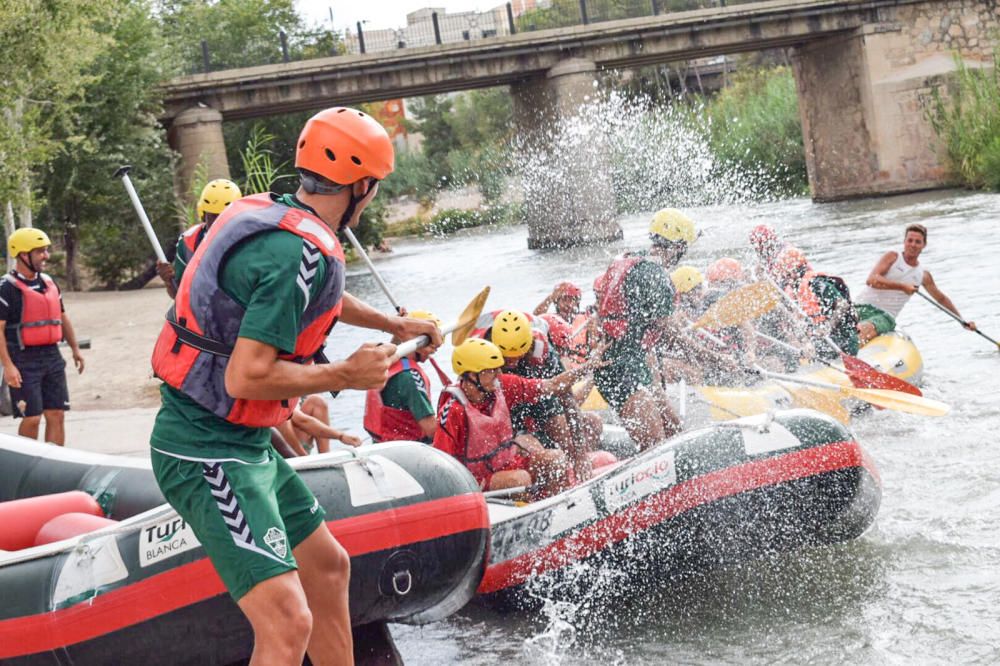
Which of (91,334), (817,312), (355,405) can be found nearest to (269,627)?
A: (817,312)

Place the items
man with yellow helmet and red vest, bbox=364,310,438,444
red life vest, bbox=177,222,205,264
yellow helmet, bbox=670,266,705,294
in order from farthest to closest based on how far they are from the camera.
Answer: yellow helmet, bbox=670,266,705,294 → man with yellow helmet and red vest, bbox=364,310,438,444 → red life vest, bbox=177,222,205,264

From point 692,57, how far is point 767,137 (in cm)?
644

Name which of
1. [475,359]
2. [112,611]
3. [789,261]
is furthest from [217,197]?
[789,261]

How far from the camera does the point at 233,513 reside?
294cm

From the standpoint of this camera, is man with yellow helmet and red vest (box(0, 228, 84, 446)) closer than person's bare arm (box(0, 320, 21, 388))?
No

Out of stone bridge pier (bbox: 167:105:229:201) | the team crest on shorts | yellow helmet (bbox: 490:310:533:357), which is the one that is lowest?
yellow helmet (bbox: 490:310:533:357)

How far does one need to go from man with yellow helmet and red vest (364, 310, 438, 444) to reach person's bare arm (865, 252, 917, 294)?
4.78 metres

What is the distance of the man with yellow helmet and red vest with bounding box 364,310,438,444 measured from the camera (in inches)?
243

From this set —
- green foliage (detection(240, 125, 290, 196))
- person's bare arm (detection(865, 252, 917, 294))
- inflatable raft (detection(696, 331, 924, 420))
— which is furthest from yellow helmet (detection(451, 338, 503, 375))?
green foliage (detection(240, 125, 290, 196))

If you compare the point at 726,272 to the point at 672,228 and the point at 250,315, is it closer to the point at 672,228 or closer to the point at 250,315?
the point at 672,228

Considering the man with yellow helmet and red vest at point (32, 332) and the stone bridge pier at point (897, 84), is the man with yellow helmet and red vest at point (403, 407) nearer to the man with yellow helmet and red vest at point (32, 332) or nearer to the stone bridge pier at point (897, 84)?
the man with yellow helmet and red vest at point (32, 332)

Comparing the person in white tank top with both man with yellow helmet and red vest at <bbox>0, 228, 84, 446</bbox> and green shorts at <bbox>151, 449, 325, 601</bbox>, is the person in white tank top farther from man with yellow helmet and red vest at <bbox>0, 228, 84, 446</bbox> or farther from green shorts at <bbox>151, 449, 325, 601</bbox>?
green shorts at <bbox>151, 449, 325, 601</bbox>

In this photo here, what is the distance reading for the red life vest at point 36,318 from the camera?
7.91 metres

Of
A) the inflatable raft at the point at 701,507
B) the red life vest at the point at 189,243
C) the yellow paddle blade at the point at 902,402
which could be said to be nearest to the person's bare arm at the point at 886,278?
the yellow paddle blade at the point at 902,402
